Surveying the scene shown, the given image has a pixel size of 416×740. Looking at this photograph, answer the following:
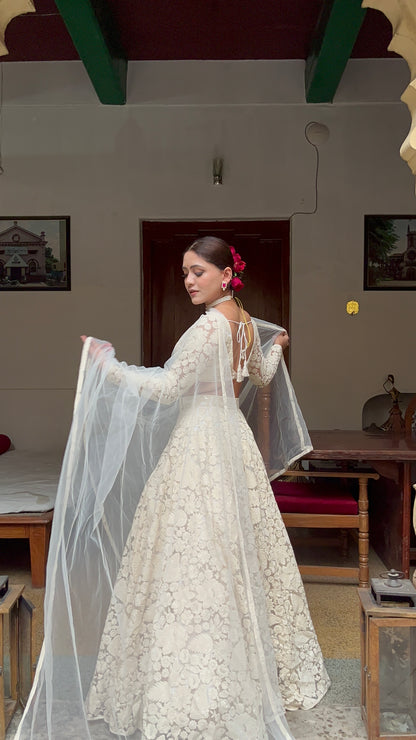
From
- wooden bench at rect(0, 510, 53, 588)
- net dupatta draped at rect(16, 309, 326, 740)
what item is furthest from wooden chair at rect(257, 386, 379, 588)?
net dupatta draped at rect(16, 309, 326, 740)

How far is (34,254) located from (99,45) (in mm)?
1963

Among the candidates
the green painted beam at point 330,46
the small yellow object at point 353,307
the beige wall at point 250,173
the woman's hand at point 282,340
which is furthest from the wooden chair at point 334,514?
the green painted beam at point 330,46

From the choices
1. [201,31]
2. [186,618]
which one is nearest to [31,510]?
[186,618]

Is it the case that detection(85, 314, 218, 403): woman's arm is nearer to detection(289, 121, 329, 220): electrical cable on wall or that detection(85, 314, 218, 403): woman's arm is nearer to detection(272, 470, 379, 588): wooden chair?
detection(272, 470, 379, 588): wooden chair

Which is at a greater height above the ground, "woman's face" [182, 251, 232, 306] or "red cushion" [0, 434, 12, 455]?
"woman's face" [182, 251, 232, 306]

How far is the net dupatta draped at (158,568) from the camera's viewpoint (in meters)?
2.13

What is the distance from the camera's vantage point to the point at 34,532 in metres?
3.95

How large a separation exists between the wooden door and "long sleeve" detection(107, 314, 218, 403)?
12.6ft

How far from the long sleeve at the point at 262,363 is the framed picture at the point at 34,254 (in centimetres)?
362

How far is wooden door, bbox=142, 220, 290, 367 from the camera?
621 cm

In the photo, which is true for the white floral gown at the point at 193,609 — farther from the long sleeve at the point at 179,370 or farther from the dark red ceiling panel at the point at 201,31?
the dark red ceiling panel at the point at 201,31

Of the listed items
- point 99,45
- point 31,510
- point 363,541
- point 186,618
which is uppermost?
point 99,45

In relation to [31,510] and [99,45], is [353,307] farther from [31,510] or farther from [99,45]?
[31,510]

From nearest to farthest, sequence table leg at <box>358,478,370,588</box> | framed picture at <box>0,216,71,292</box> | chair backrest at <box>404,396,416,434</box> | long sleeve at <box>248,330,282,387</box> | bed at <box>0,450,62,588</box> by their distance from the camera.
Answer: long sleeve at <box>248,330,282,387</box>, table leg at <box>358,478,370,588</box>, bed at <box>0,450,62,588</box>, chair backrest at <box>404,396,416,434</box>, framed picture at <box>0,216,71,292</box>
